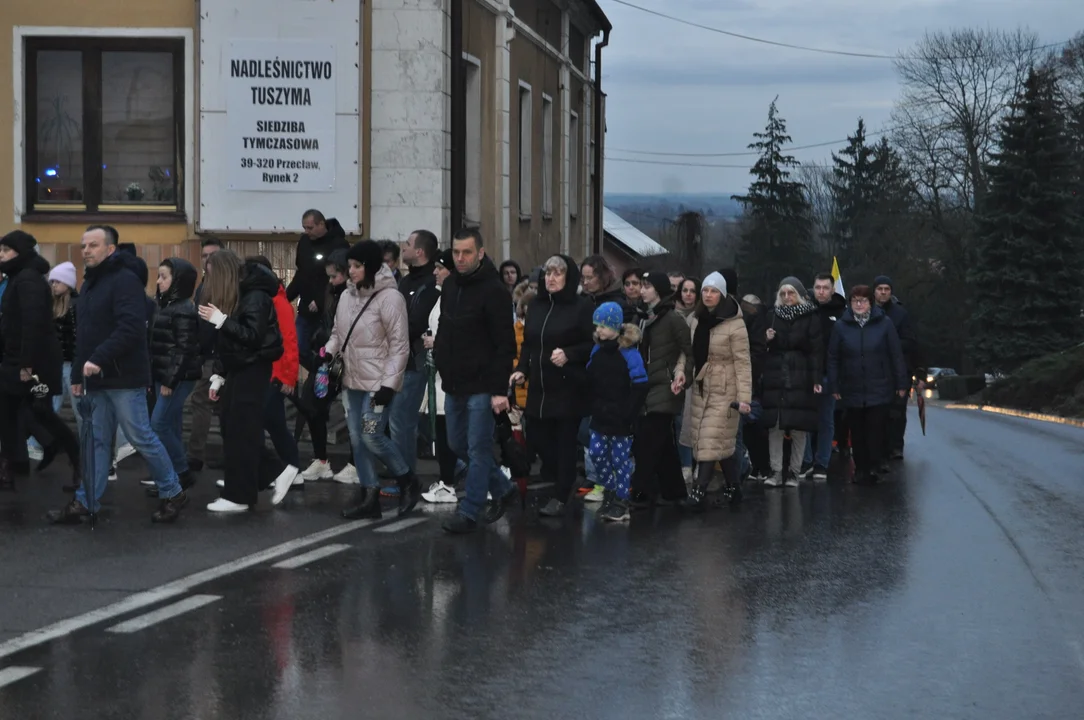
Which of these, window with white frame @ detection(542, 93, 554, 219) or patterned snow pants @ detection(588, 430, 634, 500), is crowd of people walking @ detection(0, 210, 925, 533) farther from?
window with white frame @ detection(542, 93, 554, 219)

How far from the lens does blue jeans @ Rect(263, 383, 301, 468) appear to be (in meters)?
12.3

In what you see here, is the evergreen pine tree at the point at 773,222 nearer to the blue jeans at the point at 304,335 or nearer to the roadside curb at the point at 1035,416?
the roadside curb at the point at 1035,416

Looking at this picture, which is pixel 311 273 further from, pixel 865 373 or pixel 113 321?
pixel 865 373

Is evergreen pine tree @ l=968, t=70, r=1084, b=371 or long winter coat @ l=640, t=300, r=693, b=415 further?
evergreen pine tree @ l=968, t=70, r=1084, b=371

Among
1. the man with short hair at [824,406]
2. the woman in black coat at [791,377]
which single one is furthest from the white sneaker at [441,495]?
the man with short hair at [824,406]

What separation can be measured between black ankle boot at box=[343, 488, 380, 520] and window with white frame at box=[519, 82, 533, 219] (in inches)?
561

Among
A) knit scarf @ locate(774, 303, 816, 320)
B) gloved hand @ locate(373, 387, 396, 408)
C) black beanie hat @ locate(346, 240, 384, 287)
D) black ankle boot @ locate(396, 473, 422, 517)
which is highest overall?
black beanie hat @ locate(346, 240, 384, 287)

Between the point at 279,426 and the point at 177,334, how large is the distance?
1.03 meters

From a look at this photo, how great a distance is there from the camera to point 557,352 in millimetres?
11375

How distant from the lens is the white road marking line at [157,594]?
24.4 ft

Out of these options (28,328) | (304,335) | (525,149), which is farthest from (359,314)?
(525,149)

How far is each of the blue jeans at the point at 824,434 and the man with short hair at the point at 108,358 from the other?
686 cm

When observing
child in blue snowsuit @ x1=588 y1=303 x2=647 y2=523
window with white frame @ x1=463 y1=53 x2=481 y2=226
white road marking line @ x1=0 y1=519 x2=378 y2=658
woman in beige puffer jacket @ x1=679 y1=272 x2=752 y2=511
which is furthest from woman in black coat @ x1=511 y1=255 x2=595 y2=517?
window with white frame @ x1=463 y1=53 x2=481 y2=226

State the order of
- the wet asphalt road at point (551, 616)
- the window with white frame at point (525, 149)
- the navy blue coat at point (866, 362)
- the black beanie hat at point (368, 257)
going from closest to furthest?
1. the wet asphalt road at point (551, 616)
2. the black beanie hat at point (368, 257)
3. the navy blue coat at point (866, 362)
4. the window with white frame at point (525, 149)
